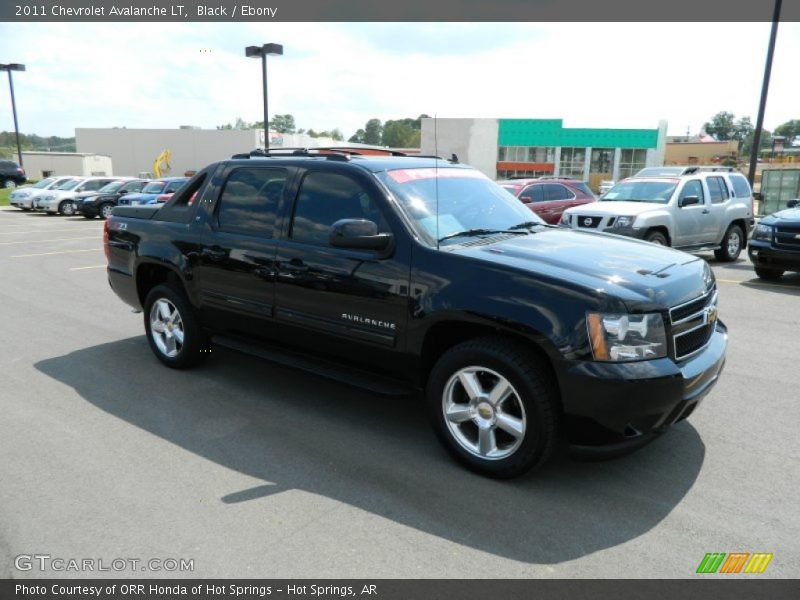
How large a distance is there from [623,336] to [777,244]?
8.48 metres

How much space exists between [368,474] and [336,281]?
4.25ft

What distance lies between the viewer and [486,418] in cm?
370

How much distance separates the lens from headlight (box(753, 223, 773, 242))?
1027 centimetres

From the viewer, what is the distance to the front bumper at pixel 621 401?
130 inches

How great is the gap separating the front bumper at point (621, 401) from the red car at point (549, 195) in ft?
39.5

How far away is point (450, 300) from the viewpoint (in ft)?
12.3

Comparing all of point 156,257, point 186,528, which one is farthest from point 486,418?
point 156,257

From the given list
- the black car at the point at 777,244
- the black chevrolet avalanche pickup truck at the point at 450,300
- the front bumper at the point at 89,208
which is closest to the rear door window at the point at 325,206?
the black chevrolet avalanche pickup truck at the point at 450,300

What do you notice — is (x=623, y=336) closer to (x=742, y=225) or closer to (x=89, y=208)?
(x=742, y=225)

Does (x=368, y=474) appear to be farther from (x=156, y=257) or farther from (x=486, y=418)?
(x=156, y=257)

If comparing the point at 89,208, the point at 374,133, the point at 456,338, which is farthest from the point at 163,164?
the point at 456,338

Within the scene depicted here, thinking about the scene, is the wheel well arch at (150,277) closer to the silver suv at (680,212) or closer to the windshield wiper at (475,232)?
the windshield wiper at (475,232)

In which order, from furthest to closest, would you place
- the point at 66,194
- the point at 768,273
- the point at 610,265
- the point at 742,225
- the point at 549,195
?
1. the point at 66,194
2. the point at 549,195
3. the point at 742,225
4. the point at 768,273
5. the point at 610,265

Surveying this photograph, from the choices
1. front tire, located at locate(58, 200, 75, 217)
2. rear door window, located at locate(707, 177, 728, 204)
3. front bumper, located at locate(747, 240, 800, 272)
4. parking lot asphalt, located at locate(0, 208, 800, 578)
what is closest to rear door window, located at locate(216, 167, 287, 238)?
parking lot asphalt, located at locate(0, 208, 800, 578)
